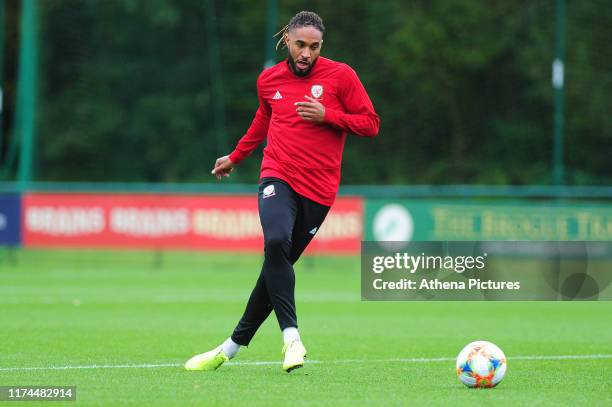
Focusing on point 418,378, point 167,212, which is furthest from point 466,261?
point 167,212

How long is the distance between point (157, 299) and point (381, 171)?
13.4m

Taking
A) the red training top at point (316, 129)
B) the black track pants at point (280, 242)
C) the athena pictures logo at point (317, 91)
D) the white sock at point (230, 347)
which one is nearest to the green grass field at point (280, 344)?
the white sock at point (230, 347)

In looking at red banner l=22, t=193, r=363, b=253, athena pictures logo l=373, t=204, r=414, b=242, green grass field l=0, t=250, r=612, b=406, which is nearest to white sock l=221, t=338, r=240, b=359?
green grass field l=0, t=250, r=612, b=406

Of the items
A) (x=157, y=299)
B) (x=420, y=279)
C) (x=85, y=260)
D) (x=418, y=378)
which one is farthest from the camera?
(x=85, y=260)

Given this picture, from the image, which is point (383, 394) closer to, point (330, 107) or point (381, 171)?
point (330, 107)

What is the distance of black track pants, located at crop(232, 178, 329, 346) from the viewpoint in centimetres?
764

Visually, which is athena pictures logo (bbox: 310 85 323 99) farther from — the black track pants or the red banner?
the red banner

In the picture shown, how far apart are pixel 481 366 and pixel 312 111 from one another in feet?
5.98

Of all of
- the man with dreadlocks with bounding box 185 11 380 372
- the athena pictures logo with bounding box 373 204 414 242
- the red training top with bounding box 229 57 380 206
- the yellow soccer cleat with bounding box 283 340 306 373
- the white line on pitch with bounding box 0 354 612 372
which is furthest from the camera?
the athena pictures logo with bounding box 373 204 414 242

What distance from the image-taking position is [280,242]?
25.0 ft

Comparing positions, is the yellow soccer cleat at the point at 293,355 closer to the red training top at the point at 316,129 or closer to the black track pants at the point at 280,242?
the black track pants at the point at 280,242

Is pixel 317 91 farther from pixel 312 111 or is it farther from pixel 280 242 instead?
pixel 280 242

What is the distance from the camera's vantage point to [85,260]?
938 inches

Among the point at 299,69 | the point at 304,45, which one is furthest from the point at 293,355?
the point at 304,45
